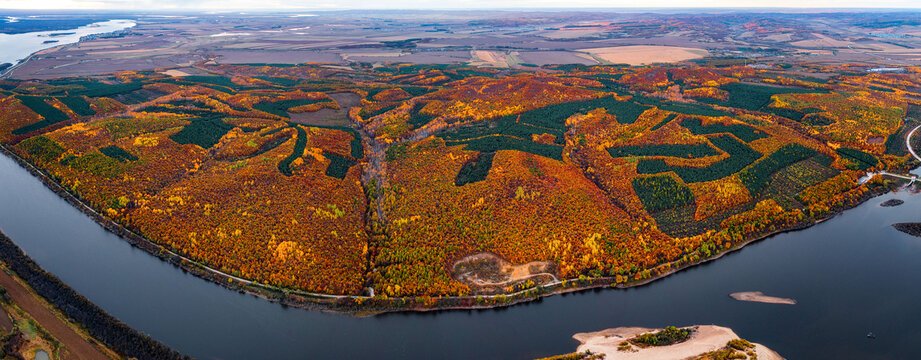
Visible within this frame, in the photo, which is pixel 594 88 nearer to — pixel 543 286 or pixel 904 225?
pixel 904 225

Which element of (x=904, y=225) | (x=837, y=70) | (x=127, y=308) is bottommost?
(x=127, y=308)

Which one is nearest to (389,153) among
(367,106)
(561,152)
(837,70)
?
(561,152)

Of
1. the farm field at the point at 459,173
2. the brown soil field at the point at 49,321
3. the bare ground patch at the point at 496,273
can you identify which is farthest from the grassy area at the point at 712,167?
the brown soil field at the point at 49,321

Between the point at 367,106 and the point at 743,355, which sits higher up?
the point at 367,106

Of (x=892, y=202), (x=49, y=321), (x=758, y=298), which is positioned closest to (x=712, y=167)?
(x=892, y=202)

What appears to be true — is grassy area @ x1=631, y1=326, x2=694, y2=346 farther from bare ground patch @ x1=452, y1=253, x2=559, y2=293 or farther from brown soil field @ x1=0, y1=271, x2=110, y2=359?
brown soil field @ x1=0, y1=271, x2=110, y2=359

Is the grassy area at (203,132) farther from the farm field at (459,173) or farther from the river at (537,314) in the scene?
the river at (537,314)

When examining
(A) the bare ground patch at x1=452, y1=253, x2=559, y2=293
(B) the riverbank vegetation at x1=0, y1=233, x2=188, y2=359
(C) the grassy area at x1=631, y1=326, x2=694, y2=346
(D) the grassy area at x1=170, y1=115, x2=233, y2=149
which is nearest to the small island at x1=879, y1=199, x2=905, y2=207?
(C) the grassy area at x1=631, y1=326, x2=694, y2=346
